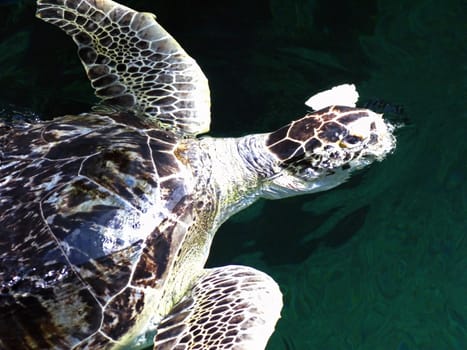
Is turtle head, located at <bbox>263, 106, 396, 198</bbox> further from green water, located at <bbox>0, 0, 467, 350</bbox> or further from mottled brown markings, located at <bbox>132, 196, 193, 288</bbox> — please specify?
mottled brown markings, located at <bbox>132, 196, 193, 288</bbox>

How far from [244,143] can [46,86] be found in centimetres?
159

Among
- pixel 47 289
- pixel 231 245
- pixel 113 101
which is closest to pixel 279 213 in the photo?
Answer: pixel 231 245

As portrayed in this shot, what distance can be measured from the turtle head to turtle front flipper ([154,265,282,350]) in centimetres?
61

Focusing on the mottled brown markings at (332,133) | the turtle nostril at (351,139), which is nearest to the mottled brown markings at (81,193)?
the mottled brown markings at (332,133)

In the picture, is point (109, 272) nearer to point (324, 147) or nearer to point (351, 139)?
point (324, 147)

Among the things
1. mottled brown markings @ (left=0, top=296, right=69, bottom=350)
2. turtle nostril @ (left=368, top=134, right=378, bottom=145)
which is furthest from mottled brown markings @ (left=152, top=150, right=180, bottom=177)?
turtle nostril @ (left=368, top=134, right=378, bottom=145)

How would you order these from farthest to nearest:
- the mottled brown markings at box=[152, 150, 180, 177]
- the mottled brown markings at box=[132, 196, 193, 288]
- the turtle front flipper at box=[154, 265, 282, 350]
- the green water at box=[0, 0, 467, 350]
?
the green water at box=[0, 0, 467, 350] → the mottled brown markings at box=[152, 150, 180, 177] → the mottled brown markings at box=[132, 196, 193, 288] → the turtle front flipper at box=[154, 265, 282, 350]

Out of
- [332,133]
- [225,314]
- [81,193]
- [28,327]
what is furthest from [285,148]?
[28,327]

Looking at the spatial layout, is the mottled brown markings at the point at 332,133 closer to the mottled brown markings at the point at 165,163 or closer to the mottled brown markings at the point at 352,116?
the mottled brown markings at the point at 352,116

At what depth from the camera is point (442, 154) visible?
397cm

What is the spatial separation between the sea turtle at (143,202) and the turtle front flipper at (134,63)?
10 millimetres

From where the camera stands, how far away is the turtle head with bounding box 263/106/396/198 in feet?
10.6

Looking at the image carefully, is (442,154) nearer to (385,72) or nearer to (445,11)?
(385,72)

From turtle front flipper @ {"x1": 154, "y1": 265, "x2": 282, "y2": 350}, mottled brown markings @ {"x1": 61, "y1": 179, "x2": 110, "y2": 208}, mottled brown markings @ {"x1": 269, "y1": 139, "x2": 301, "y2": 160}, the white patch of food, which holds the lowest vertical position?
turtle front flipper @ {"x1": 154, "y1": 265, "x2": 282, "y2": 350}
